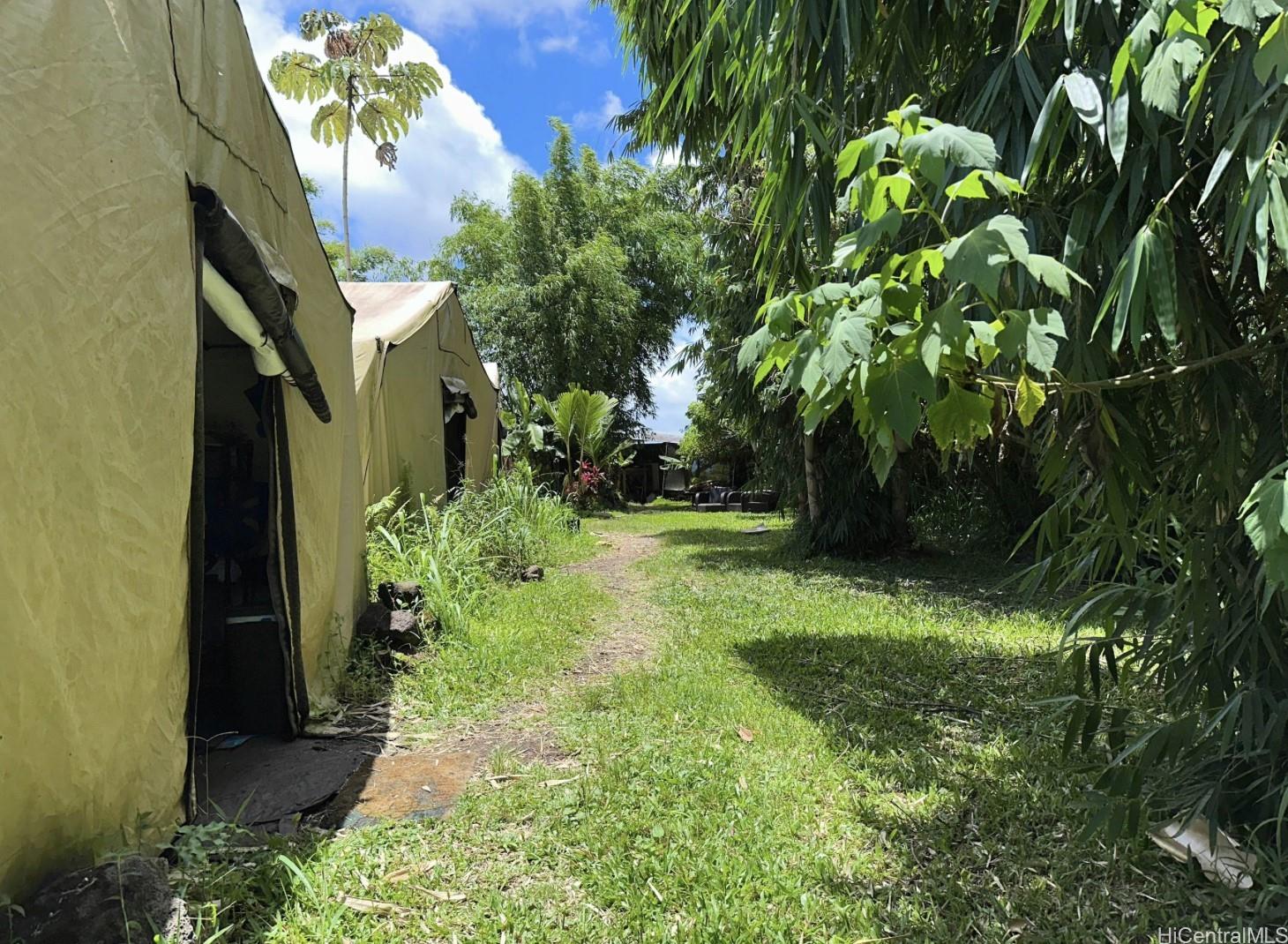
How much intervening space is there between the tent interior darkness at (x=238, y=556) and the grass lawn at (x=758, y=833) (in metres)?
0.81

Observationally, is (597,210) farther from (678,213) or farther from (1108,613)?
(1108,613)

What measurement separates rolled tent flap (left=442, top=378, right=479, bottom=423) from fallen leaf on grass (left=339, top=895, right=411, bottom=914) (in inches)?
271

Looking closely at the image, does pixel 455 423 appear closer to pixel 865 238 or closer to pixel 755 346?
pixel 755 346

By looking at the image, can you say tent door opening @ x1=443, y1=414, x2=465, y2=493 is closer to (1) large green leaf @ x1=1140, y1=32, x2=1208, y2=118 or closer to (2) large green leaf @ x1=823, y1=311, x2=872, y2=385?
(2) large green leaf @ x1=823, y1=311, x2=872, y2=385

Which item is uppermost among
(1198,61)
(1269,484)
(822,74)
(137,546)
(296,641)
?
(822,74)

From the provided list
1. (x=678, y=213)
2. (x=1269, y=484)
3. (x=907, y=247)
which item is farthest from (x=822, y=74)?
(x=678, y=213)

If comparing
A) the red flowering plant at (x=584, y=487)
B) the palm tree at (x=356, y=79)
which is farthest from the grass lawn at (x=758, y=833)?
the palm tree at (x=356, y=79)

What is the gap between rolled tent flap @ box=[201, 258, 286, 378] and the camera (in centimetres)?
252

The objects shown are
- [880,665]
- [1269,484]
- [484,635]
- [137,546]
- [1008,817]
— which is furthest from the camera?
[484,635]

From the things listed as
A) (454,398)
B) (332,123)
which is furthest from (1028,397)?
(332,123)

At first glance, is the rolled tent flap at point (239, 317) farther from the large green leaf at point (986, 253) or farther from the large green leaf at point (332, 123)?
the large green leaf at point (332, 123)

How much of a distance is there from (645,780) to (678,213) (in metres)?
19.4

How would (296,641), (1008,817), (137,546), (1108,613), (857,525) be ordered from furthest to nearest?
1. (857,525)
2. (296,641)
3. (1008,817)
4. (1108,613)
5. (137,546)

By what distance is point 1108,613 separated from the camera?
7.63ft
